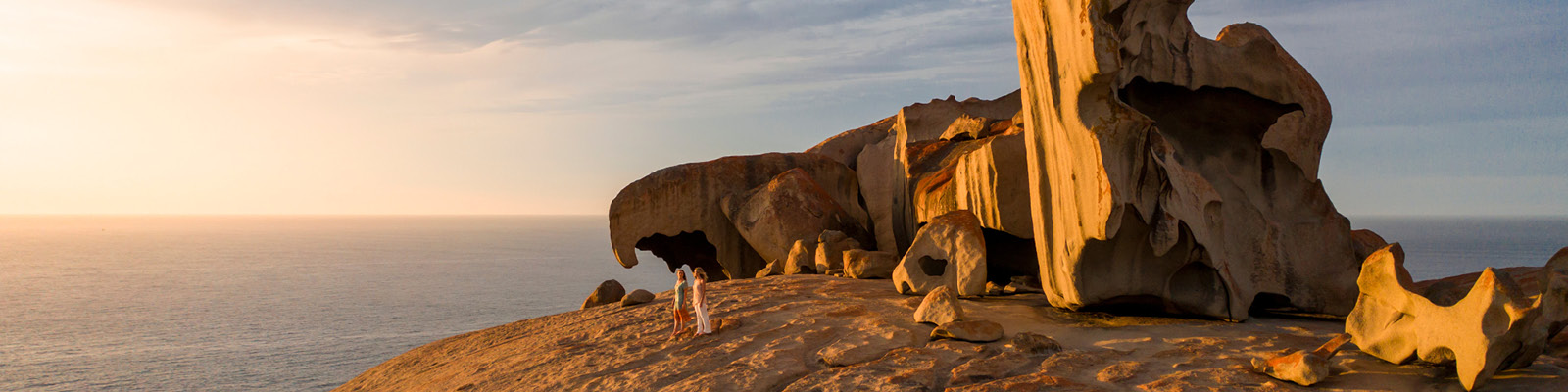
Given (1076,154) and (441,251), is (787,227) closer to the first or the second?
(1076,154)

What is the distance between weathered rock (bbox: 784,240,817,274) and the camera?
1466 centimetres

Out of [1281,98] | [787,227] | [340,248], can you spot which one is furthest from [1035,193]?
[340,248]

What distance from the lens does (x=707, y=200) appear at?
1784cm

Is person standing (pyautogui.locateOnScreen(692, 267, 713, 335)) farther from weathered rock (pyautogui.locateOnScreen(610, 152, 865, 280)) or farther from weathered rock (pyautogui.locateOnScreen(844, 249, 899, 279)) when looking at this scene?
weathered rock (pyautogui.locateOnScreen(610, 152, 865, 280))

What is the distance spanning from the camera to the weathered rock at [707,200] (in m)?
17.6

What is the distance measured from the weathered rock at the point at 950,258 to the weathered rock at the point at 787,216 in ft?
15.8

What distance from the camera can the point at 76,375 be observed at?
127 ft

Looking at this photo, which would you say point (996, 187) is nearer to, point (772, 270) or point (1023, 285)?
point (1023, 285)

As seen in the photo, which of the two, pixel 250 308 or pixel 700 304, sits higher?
pixel 700 304

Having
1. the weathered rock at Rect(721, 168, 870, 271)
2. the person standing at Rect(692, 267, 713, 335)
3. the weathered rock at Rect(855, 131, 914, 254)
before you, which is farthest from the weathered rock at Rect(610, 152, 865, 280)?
the person standing at Rect(692, 267, 713, 335)

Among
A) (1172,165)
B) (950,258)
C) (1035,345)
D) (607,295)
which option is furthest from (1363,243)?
(607,295)

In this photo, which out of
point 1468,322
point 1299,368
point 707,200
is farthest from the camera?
point 707,200

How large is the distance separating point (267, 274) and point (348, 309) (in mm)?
37809

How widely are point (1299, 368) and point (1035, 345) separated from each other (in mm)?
1966
